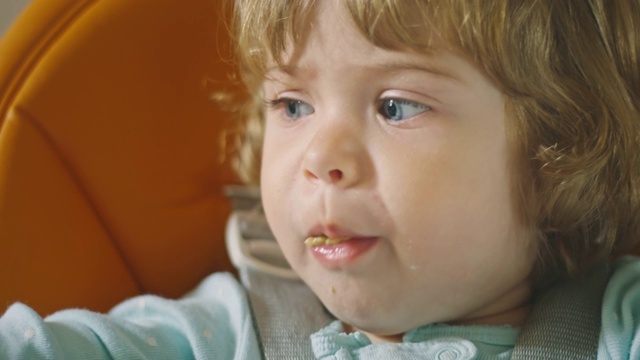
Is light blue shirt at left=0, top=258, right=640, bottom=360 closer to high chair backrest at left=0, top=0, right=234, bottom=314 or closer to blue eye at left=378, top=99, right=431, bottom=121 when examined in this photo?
high chair backrest at left=0, top=0, right=234, bottom=314

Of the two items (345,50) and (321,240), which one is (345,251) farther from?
(345,50)

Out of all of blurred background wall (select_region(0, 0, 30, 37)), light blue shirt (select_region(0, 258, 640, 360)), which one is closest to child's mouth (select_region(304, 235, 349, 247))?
light blue shirt (select_region(0, 258, 640, 360))

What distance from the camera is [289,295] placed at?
1.08 metres

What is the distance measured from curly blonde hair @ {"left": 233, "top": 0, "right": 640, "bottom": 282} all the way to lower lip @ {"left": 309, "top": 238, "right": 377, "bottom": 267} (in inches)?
6.2

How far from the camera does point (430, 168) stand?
0.87 meters

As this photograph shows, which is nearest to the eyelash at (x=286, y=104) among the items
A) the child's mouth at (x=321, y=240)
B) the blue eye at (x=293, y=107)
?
the blue eye at (x=293, y=107)

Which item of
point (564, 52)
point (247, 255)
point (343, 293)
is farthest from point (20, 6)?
point (564, 52)

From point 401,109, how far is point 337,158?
0.25ft

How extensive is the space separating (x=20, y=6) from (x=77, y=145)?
22cm

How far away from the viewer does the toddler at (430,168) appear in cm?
87

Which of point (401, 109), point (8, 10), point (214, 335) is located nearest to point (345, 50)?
point (401, 109)

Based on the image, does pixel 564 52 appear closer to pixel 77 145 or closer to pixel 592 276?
pixel 592 276

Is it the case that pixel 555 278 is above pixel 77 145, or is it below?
below

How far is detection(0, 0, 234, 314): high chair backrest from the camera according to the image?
103cm
